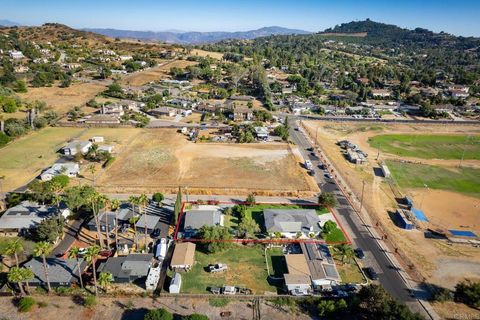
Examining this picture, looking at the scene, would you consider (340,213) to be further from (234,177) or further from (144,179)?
(144,179)

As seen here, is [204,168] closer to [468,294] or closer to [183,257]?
[183,257]

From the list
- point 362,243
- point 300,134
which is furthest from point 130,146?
point 362,243

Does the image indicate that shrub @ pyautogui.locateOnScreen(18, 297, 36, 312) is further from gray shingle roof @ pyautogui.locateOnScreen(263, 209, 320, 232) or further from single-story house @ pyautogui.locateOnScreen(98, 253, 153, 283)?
gray shingle roof @ pyautogui.locateOnScreen(263, 209, 320, 232)

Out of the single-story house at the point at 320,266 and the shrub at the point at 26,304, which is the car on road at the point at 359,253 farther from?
the shrub at the point at 26,304

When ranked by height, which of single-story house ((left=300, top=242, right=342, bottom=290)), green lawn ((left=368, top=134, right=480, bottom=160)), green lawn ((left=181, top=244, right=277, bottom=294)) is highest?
green lawn ((left=368, top=134, right=480, bottom=160))

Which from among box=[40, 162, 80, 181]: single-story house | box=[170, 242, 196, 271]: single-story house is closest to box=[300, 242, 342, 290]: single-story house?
box=[170, 242, 196, 271]: single-story house

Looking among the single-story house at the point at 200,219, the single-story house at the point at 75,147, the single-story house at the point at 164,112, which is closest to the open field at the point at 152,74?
the single-story house at the point at 164,112
